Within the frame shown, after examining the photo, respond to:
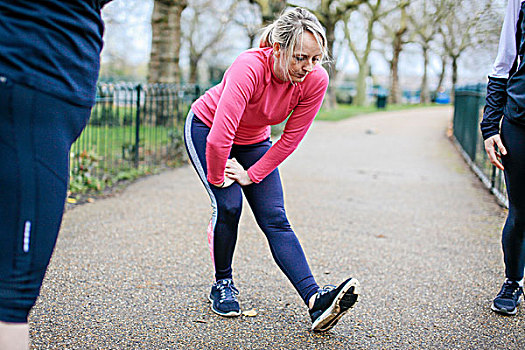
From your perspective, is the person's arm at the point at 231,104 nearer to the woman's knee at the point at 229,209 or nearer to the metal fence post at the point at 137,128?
the woman's knee at the point at 229,209

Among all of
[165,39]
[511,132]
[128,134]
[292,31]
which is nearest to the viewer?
[292,31]

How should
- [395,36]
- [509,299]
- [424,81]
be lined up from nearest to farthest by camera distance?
[509,299] → [395,36] → [424,81]

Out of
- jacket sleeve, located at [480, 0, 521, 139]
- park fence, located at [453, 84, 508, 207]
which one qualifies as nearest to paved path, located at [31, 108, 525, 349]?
park fence, located at [453, 84, 508, 207]

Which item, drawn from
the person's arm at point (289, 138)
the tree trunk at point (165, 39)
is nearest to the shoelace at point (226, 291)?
the person's arm at point (289, 138)

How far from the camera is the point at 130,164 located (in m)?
8.34

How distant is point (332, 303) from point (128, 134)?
6915mm

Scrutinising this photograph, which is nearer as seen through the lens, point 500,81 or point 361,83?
point 500,81

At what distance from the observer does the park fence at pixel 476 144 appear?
752 cm

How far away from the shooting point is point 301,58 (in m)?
2.60

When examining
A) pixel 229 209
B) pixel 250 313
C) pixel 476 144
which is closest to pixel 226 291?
pixel 250 313

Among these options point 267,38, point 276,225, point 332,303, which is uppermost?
point 267,38

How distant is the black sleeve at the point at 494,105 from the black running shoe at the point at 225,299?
5.69 feet

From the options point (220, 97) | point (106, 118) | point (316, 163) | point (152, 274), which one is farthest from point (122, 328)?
point (316, 163)

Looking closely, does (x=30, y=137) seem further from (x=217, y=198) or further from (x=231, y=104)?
(x=217, y=198)
